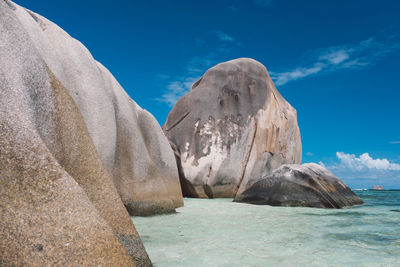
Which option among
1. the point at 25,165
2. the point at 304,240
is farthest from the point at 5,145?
the point at 304,240

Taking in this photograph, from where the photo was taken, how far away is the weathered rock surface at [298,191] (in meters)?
6.26

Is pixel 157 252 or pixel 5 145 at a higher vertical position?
pixel 5 145

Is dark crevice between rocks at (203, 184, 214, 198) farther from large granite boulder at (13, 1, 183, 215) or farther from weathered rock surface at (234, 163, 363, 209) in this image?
large granite boulder at (13, 1, 183, 215)

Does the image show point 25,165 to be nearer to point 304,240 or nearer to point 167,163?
point 304,240

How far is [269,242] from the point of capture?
2818 millimetres

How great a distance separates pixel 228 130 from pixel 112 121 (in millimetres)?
5585

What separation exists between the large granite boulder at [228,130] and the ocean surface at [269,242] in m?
4.89

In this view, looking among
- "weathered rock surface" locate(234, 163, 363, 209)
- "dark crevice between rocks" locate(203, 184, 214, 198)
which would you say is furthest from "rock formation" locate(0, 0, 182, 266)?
"dark crevice between rocks" locate(203, 184, 214, 198)

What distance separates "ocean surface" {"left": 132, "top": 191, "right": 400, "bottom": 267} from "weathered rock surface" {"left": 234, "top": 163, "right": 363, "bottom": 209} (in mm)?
2044

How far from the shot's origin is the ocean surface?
226cm

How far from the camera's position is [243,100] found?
10.0m

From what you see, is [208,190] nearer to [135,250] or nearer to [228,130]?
[228,130]

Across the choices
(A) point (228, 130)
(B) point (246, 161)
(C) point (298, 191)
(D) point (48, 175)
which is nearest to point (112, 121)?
(D) point (48, 175)

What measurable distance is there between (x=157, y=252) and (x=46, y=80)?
1.51 m
